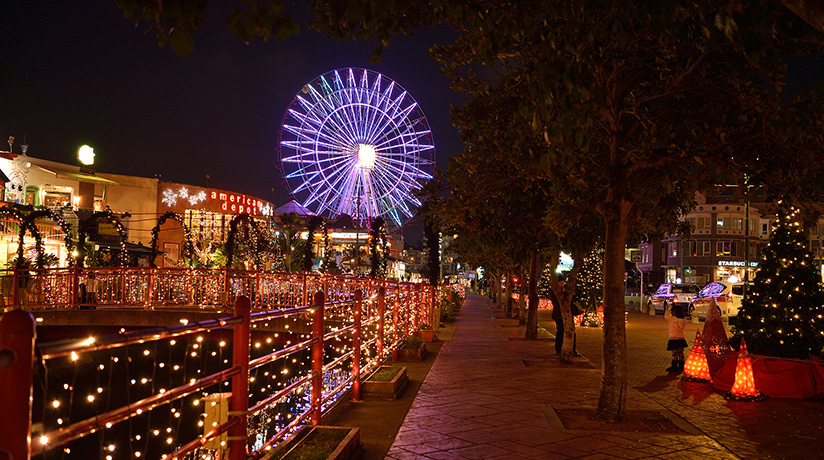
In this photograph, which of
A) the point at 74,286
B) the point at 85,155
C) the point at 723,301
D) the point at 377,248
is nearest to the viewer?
the point at 74,286

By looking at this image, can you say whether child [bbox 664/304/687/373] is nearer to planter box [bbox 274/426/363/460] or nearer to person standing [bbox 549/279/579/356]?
person standing [bbox 549/279/579/356]

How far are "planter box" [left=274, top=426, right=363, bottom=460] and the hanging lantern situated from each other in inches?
249

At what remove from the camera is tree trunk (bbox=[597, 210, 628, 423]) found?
762cm

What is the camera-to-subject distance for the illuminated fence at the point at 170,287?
54.5 feet

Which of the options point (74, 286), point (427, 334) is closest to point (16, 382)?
point (427, 334)

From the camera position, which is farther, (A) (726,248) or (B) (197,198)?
(A) (726,248)

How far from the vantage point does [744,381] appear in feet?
31.2

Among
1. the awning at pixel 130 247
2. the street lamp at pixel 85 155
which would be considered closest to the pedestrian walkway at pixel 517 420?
the awning at pixel 130 247

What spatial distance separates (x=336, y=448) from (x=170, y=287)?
1353cm

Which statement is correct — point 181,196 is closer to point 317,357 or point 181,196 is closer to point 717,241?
point 317,357

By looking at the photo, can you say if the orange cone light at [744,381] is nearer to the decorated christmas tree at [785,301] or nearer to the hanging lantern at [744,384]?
the hanging lantern at [744,384]

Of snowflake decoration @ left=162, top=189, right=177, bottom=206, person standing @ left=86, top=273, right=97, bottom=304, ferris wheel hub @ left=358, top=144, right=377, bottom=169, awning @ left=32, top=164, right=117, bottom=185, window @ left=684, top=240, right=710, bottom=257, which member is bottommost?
person standing @ left=86, top=273, right=97, bottom=304

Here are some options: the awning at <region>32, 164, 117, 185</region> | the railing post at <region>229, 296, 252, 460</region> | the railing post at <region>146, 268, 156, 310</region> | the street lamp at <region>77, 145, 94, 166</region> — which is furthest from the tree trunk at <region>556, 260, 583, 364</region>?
the street lamp at <region>77, 145, 94, 166</region>

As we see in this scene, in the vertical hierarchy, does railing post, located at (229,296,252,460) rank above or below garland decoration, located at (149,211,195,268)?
below
